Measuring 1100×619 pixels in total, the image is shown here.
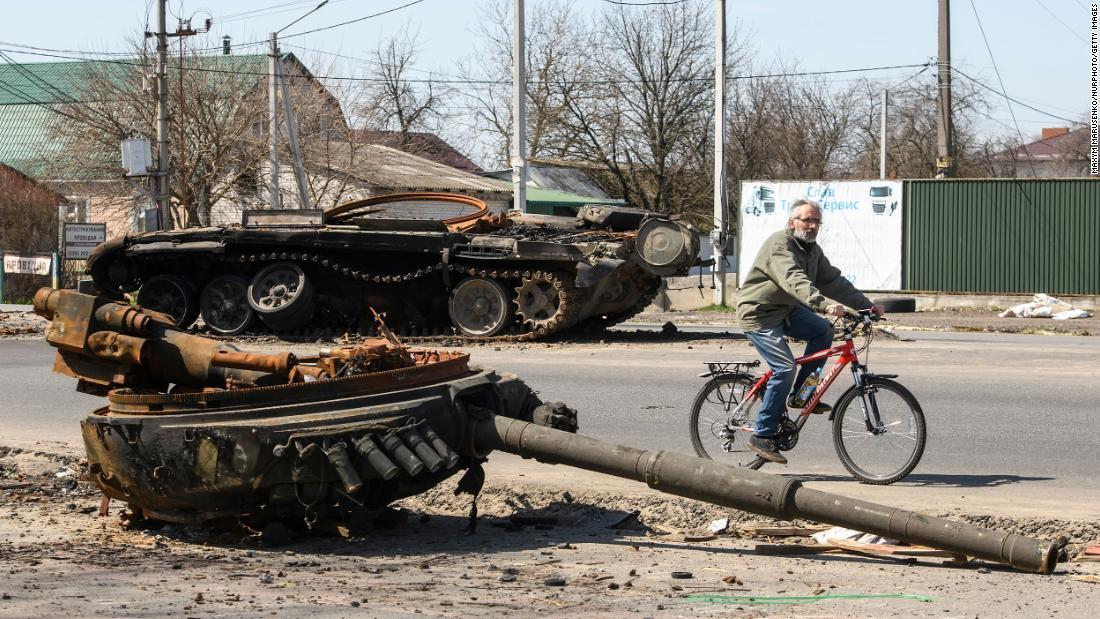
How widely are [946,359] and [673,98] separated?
114 ft

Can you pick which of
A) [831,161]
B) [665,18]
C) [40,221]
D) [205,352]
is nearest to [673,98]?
[665,18]

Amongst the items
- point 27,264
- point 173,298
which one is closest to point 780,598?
point 173,298

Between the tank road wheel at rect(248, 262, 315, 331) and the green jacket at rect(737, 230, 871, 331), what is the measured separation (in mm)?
10994

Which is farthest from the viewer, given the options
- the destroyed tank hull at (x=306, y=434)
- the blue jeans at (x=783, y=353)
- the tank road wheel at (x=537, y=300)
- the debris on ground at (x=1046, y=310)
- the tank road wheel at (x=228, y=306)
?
the debris on ground at (x=1046, y=310)

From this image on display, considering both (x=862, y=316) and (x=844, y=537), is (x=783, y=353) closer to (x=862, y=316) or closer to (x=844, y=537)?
(x=862, y=316)

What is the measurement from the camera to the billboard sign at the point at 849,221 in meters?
28.8

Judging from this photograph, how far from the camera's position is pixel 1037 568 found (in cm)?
545

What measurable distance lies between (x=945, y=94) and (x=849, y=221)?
15.1 ft

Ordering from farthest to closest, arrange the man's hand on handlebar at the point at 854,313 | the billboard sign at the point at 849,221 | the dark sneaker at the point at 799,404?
the billboard sign at the point at 849,221
the dark sneaker at the point at 799,404
the man's hand on handlebar at the point at 854,313

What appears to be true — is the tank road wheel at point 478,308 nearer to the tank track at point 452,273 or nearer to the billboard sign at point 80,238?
the tank track at point 452,273

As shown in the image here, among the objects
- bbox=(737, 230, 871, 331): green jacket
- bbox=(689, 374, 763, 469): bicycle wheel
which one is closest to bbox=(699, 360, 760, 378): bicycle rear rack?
Answer: bbox=(689, 374, 763, 469): bicycle wheel

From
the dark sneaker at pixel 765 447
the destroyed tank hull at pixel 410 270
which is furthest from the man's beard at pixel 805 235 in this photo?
the destroyed tank hull at pixel 410 270

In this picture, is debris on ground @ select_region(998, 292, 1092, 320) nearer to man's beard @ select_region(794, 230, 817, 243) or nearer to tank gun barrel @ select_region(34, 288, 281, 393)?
man's beard @ select_region(794, 230, 817, 243)

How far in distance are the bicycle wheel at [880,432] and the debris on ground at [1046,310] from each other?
745 inches
